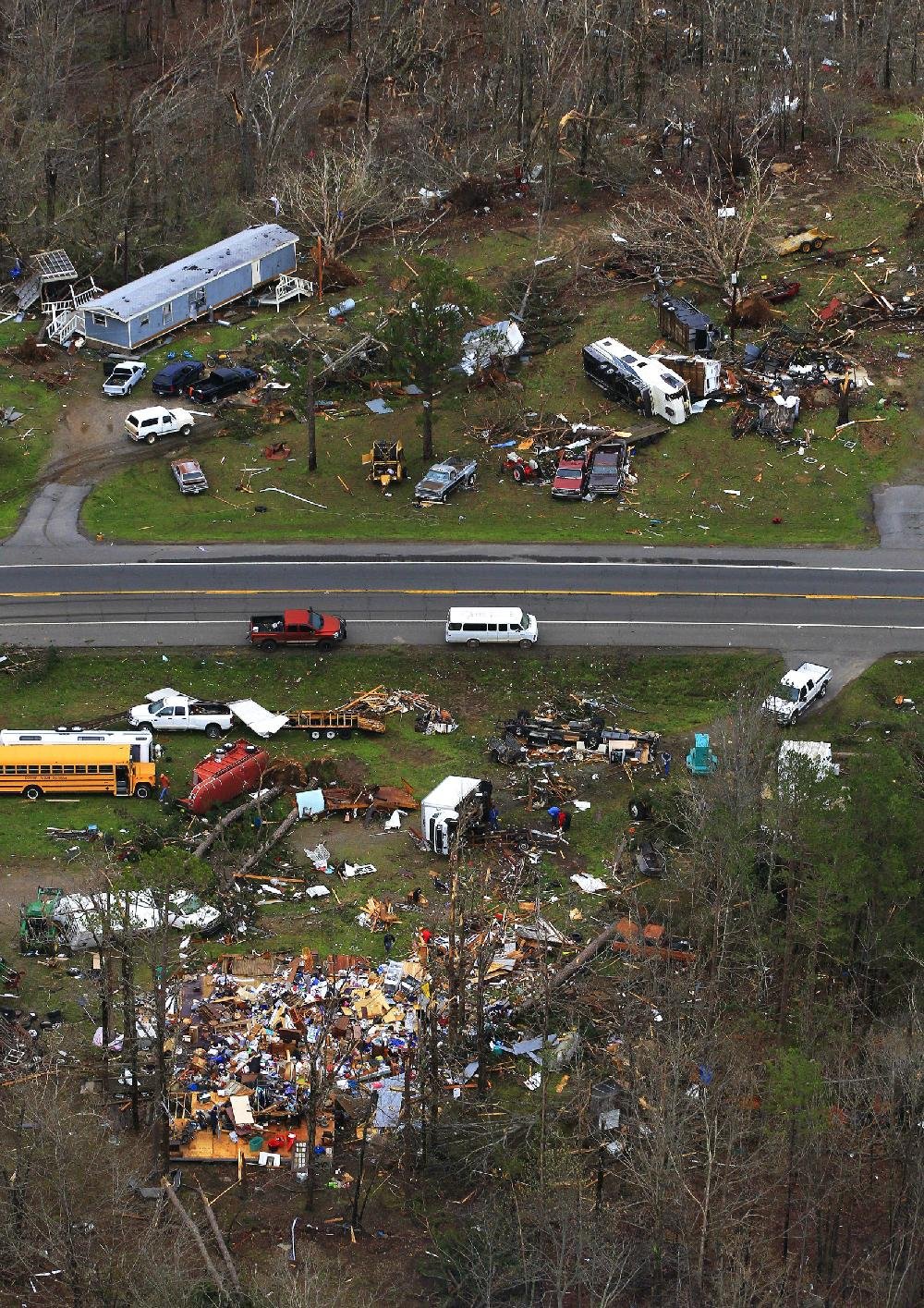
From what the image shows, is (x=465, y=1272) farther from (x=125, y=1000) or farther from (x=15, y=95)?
(x=15, y=95)

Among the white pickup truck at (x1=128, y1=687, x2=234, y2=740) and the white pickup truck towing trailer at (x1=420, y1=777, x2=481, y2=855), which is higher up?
the white pickup truck towing trailer at (x1=420, y1=777, x2=481, y2=855)

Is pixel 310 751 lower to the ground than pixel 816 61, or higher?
lower

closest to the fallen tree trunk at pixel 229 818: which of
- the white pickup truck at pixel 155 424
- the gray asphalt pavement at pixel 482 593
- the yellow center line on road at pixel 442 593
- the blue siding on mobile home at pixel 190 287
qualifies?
the gray asphalt pavement at pixel 482 593

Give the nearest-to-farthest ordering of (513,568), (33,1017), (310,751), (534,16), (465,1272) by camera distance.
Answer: (465,1272)
(33,1017)
(310,751)
(513,568)
(534,16)

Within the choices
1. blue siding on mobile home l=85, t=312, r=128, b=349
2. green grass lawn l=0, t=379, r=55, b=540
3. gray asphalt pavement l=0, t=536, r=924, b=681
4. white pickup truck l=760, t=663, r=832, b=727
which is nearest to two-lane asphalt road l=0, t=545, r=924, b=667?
gray asphalt pavement l=0, t=536, r=924, b=681

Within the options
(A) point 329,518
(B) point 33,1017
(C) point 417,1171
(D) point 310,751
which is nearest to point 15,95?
(A) point 329,518

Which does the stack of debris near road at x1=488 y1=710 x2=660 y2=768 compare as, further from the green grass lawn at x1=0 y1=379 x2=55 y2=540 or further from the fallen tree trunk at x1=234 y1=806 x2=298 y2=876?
the green grass lawn at x1=0 y1=379 x2=55 y2=540

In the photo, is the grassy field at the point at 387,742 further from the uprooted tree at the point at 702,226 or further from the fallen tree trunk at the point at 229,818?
the uprooted tree at the point at 702,226
